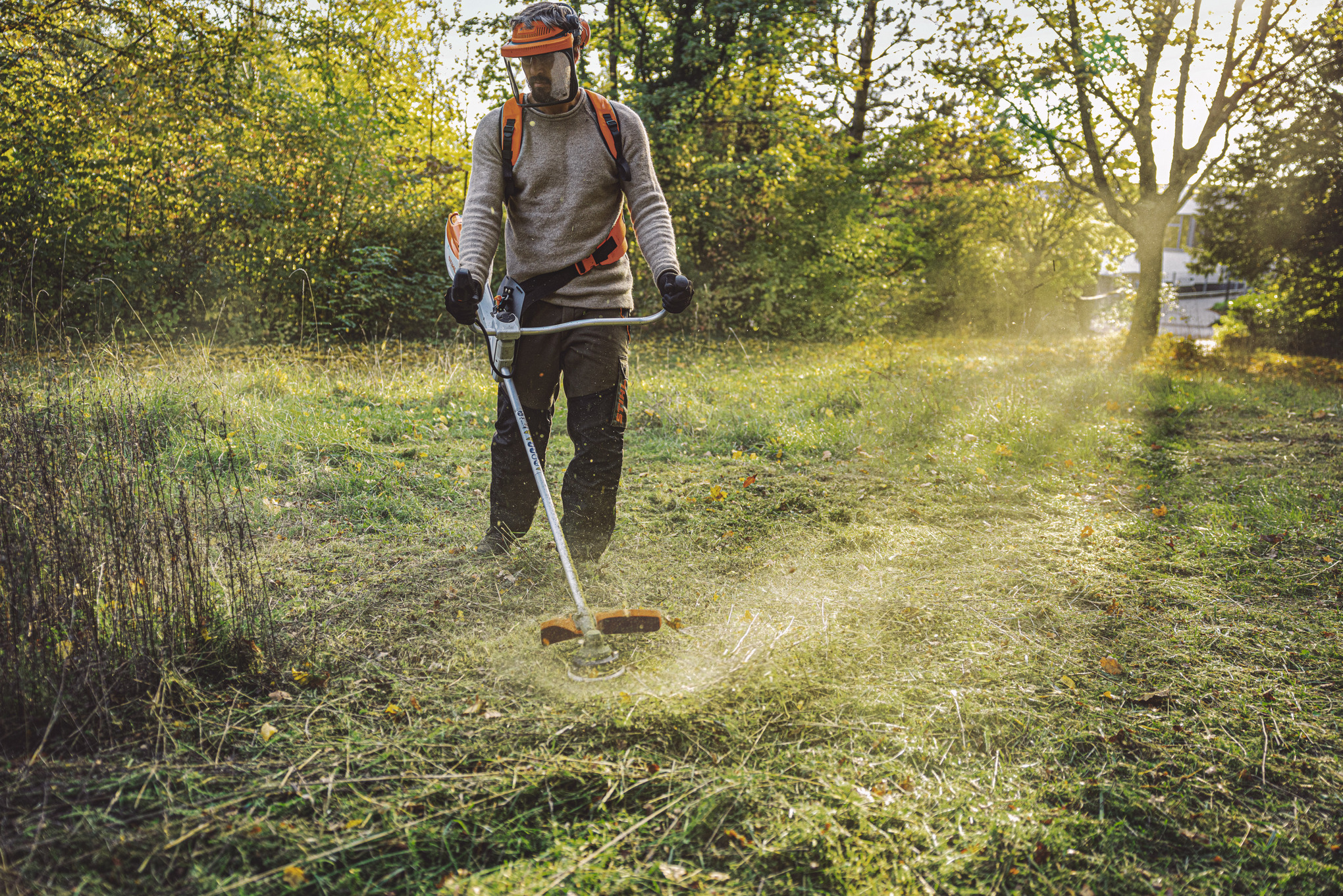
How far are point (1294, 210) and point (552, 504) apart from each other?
1331 cm

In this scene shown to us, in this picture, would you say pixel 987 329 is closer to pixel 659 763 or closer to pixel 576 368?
pixel 576 368

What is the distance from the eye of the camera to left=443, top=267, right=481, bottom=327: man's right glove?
3.09 metres

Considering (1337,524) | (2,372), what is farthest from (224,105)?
(1337,524)

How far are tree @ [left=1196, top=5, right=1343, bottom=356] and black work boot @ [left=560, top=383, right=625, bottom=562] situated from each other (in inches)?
438

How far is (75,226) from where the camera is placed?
8.72m

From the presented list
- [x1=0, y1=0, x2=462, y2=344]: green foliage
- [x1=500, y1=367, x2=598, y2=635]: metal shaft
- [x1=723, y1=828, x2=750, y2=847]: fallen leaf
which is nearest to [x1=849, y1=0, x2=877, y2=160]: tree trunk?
[x1=0, y1=0, x2=462, y2=344]: green foliage

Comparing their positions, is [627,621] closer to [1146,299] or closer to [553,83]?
[553,83]

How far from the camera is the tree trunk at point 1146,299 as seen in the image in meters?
11.4

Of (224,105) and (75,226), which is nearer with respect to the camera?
(75,226)

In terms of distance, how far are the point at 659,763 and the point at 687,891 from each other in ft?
1.44

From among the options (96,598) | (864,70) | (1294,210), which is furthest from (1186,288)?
(96,598)

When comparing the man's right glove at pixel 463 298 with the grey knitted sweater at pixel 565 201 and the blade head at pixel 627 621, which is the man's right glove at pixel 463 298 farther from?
the blade head at pixel 627 621

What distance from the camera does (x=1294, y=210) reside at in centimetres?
1176

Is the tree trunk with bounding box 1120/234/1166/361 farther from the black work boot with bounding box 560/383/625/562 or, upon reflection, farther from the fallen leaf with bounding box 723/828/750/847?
the fallen leaf with bounding box 723/828/750/847
